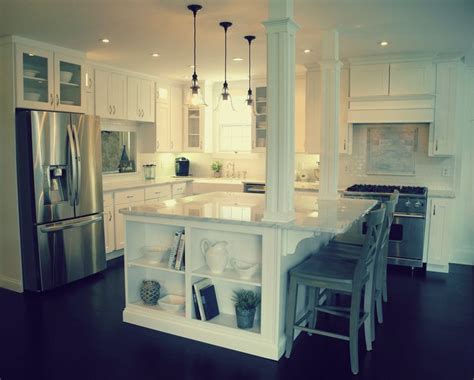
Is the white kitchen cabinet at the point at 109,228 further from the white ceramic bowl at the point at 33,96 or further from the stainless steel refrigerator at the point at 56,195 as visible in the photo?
the white ceramic bowl at the point at 33,96

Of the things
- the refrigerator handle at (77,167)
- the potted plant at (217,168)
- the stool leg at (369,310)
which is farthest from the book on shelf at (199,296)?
the potted plant at (217,168)

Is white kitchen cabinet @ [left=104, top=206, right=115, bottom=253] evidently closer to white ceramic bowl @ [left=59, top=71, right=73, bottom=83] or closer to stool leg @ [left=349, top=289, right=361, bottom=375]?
white ceramic bowl @ [left=59, top=71, right=73, bottom=83]

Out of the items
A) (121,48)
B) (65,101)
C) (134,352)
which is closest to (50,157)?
(65,101)

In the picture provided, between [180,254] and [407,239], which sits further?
[407,239]

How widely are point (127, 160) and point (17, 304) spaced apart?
9.32 feet

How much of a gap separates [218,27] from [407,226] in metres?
2.99

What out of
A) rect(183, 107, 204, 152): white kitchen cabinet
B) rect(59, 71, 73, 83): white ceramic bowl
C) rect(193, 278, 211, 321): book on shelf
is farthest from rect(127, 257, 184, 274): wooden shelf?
rect(183, 107, 204, 152): white kitchen cabinet

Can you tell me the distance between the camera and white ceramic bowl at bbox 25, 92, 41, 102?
4.22 m

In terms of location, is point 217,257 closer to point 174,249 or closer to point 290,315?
point 174,249

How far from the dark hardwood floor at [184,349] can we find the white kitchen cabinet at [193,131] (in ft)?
11.1

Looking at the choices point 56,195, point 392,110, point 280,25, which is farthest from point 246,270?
point 392,110

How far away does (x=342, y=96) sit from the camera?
542 centimetres

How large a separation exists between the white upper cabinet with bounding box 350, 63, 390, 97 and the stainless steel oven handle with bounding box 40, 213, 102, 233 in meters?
3.31

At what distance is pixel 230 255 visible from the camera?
329 cm
